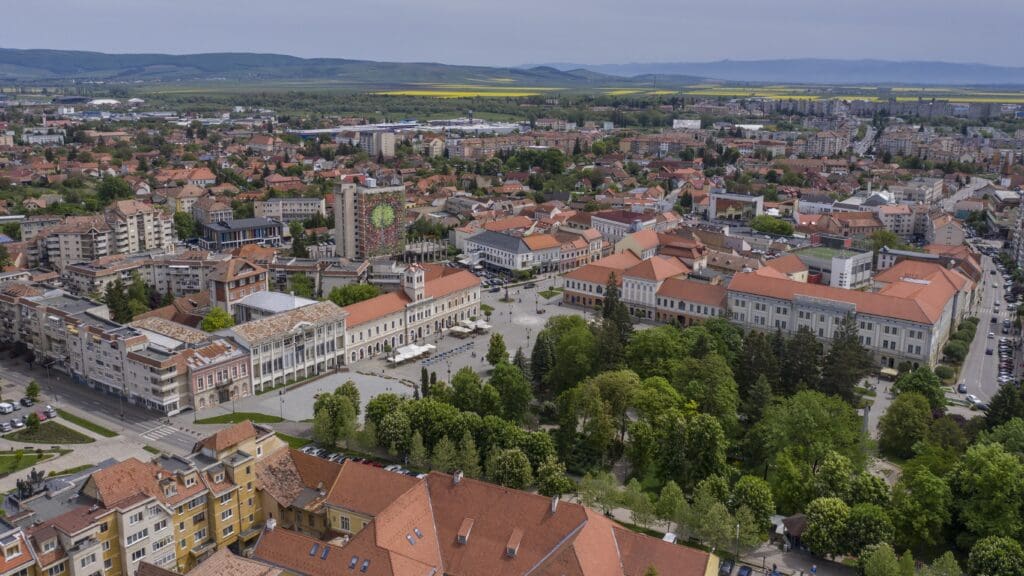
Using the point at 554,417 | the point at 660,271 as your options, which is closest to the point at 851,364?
the point at 554,417

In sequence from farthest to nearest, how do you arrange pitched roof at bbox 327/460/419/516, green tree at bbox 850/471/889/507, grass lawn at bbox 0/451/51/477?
grass lawn at bbox 0/451/51/477, green tree at bbox 850/471/889/507, pitched roof at bbox 327/460/419/516

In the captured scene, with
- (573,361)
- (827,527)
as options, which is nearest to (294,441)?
(573,361)

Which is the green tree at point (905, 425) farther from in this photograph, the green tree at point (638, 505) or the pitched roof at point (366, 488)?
the pitched roof at point (366, 488)

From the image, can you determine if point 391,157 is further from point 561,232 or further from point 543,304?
point 543,304

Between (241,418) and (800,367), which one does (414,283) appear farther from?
(800,367)

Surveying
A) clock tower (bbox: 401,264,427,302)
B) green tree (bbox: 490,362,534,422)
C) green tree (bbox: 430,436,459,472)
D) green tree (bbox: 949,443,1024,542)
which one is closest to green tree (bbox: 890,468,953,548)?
green tree (bbox: 949,443,1024,542)

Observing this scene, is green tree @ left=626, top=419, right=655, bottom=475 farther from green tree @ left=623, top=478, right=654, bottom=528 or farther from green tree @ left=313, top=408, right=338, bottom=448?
green tree @ left=313, top=408, right=338, bottom=448
